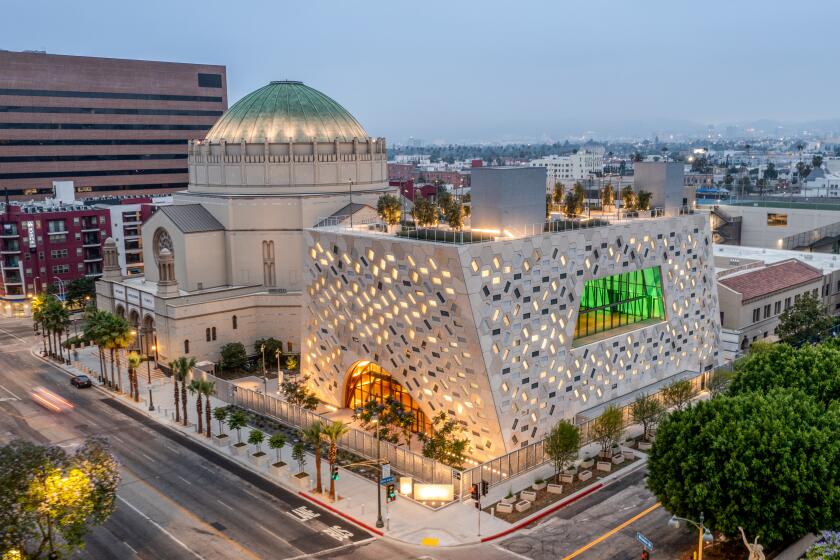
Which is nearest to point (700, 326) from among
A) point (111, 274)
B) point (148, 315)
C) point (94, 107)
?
point (148, 315)

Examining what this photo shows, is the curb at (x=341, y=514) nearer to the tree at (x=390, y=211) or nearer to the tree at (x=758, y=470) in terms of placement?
→ the tree at (x=758, y=470)

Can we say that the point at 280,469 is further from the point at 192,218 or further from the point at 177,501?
the point at 192,218

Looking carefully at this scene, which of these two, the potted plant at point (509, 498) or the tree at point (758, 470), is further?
the potted plant at point (509, 498)

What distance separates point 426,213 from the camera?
59.0m

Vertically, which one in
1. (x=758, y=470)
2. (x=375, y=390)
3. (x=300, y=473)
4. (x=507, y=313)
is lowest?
(x=300, y=473)

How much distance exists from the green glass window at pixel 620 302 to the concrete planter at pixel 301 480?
2424cm

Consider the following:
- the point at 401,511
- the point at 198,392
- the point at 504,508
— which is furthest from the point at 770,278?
the point at 198,392

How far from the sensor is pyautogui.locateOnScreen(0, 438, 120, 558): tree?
3294 cm

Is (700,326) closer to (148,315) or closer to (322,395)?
(322,395)

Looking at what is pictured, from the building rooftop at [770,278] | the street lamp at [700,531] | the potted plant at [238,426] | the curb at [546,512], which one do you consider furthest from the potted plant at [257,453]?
the building rooftop at [770,278]

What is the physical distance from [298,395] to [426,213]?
17.9 meters

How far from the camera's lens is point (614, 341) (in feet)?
196

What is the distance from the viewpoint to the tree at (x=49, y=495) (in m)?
32.9

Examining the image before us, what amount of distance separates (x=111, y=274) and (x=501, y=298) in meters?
55.2
